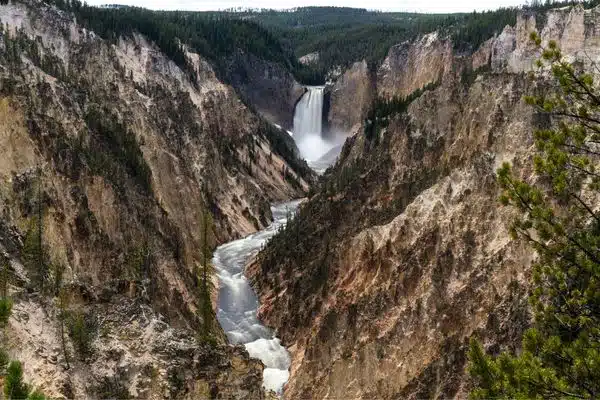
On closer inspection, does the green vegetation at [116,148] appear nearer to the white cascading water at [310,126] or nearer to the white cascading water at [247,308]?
the white cascading water at [247,308]

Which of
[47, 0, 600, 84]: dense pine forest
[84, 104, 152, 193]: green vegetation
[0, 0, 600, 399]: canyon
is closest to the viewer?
[0, 0, 600, 399]: canyon

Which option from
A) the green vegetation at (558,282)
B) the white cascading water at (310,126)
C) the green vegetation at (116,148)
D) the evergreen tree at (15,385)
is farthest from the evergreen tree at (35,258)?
the white cascading water at (310,126)

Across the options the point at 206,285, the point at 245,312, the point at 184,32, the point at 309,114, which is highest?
the point at 184,32

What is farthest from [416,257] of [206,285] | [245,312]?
[245,312]

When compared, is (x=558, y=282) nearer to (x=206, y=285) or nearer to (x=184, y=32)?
(x=206, y=285)

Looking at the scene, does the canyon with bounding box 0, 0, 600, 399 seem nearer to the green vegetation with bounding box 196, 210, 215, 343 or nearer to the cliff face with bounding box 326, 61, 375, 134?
the green vegetation with bounding box 196, 210, 215, 343

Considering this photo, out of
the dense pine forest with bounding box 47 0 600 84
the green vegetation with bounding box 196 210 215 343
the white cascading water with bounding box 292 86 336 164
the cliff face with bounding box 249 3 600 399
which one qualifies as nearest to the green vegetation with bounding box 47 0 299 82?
the dense pine forest with bounding box 47 0 600 84
